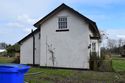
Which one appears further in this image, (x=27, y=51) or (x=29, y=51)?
(x=27, y=51)

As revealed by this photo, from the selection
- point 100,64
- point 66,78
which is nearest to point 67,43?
point 100,64

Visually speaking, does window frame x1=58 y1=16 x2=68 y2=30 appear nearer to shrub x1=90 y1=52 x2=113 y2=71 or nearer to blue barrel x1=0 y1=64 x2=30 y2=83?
shrub x1=90 y1=52 x2=113 y2=71

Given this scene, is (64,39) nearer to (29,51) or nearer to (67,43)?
(67,43)

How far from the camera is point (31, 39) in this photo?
31.4 m

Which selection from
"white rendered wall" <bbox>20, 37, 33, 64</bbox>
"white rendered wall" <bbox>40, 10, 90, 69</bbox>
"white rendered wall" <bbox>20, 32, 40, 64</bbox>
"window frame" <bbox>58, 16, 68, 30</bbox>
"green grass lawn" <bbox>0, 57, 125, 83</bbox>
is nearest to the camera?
"green grass lawn" <bbox>0, 57, 125, 83</bbox>

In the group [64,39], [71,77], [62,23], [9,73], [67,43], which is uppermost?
[62,23]

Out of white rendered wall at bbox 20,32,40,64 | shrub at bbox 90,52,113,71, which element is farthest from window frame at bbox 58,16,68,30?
shrub at bbox 90,52,113,71

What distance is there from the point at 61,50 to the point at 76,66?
7.35 ft

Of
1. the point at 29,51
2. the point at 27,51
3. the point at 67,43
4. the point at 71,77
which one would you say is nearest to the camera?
the point at 71,77

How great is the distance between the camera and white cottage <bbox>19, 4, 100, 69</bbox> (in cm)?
2767

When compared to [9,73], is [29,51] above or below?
above

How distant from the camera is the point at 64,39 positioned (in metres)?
28.4

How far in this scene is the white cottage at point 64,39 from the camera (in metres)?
27.7

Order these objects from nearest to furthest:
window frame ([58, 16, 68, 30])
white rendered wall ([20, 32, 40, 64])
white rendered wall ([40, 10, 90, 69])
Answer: white rendered wall ([40, 10, 90, 69]) < window frame ([58, 16, 68, 30]) < white rendered wall ([20, 32, 40, 64])
